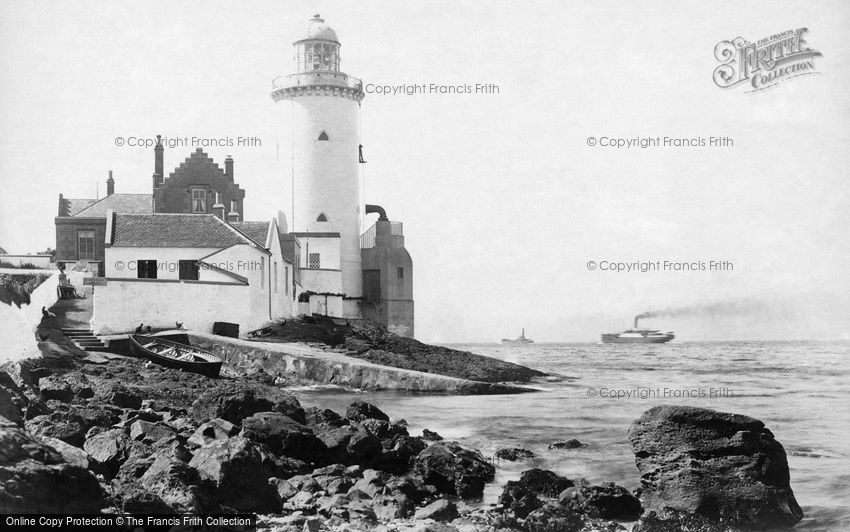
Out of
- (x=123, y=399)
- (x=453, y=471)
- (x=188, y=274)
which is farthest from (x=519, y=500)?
(x=188, y=274)

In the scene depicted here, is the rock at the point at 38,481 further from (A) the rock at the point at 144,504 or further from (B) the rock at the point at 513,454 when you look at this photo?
(B) the rock at the point at 513,454

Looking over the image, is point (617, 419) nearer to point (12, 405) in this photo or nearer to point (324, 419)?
point (324, 419)

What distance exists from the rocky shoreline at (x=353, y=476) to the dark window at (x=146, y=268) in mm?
15683

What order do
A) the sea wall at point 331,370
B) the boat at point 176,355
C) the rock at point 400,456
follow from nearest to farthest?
the rock at point 400,456, the boat at point 176,355, the sea wall at point 331,370

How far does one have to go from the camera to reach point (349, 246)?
40.3 m

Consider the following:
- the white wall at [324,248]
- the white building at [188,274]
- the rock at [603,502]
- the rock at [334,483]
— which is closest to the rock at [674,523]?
the rock at [603,502]

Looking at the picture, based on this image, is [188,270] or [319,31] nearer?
[188,270]

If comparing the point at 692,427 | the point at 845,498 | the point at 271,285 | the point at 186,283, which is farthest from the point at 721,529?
the point at 271,285

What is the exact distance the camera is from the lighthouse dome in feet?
130

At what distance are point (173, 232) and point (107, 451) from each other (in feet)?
64.4

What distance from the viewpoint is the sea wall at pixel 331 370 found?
2402 cm

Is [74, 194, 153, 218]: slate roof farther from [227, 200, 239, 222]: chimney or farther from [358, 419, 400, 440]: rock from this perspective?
[358, 419, 400, 440]: rock

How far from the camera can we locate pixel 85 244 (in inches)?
1385

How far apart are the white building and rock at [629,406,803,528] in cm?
1644
